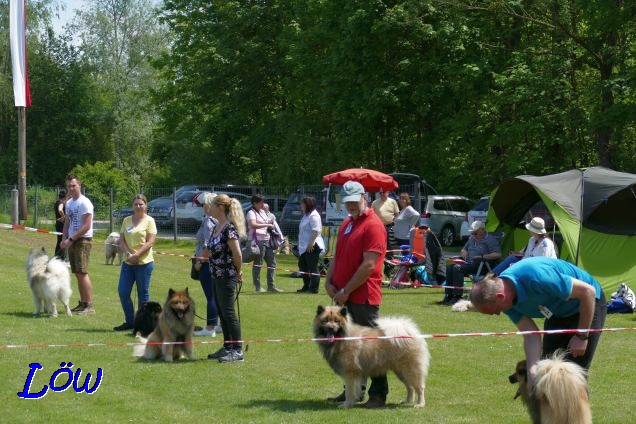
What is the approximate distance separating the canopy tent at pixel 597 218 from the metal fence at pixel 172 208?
504 inches

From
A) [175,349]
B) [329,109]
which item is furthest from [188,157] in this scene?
[175,349]

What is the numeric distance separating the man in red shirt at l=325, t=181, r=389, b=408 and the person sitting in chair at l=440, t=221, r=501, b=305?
7071 mm

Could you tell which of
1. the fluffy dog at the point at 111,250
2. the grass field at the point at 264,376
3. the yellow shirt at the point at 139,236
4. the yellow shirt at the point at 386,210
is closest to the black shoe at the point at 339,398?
the grass field at the point at 264,376

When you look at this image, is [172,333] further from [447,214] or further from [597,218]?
[447,214]

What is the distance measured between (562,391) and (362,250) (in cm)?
240

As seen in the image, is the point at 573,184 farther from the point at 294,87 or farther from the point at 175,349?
the point at 294,87

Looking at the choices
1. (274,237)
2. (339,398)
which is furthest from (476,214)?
(339,398)

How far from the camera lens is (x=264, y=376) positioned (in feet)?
28.0

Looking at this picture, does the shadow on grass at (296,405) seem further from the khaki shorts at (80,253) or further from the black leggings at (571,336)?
the khaki shorts at (80,253)

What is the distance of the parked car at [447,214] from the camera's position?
86.4 feet

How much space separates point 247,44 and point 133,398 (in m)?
29.7

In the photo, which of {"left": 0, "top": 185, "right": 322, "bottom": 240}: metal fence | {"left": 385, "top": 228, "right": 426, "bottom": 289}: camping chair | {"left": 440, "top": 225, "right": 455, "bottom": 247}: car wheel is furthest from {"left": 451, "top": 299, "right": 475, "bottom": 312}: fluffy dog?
{"left": 440, "top": 225, "right": 455, "bottom": 247}: car wheel

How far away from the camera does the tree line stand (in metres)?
24.0

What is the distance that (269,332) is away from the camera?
37.5ft
